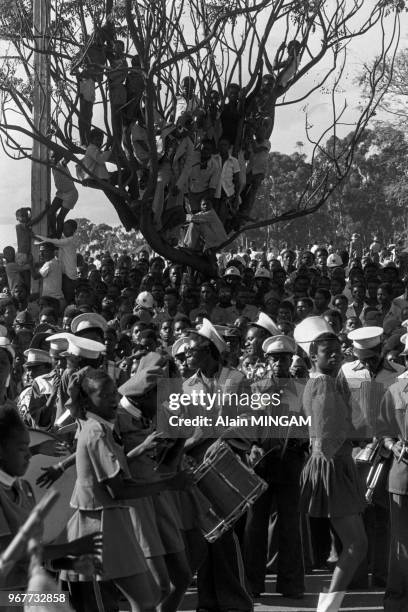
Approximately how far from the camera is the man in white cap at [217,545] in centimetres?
707

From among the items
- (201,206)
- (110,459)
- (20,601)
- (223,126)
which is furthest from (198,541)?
(223,126)

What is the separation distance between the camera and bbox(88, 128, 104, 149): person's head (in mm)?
16703

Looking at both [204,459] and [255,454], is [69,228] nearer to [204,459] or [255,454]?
[255,454]

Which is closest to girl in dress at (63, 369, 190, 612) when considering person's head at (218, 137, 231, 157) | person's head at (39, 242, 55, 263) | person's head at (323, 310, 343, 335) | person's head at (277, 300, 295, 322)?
person's head at (323, 310, 343, 335)

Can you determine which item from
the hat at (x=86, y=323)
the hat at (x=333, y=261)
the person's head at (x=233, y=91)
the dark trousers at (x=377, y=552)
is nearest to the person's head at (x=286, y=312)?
the dark trousers at (x=377, y=552)

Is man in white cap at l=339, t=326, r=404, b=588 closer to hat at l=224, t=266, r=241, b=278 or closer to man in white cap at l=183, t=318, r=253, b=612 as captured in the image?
man in white cap at l=183, t=318, r=253, b=612

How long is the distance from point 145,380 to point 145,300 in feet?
25.5

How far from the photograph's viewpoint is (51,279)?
14891mm

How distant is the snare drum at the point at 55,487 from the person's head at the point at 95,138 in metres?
10.9

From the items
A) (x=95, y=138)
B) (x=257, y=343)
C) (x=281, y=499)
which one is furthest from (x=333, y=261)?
(x=281, y=499)

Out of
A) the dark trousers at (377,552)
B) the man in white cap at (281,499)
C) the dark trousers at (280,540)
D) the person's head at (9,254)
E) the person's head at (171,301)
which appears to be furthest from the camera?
the person's head at (9,254)

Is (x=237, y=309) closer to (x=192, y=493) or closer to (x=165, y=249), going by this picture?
(x=165, y=249)

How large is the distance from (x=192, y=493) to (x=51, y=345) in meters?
2.55

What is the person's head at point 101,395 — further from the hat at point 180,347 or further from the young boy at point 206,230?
the young boy at point 206,230
